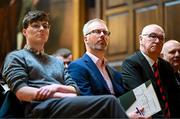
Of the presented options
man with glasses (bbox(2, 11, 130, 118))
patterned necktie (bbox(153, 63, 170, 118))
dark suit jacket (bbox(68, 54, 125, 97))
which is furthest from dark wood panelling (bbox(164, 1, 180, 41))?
man with glasses (bbox(2, 11, 130, 118))

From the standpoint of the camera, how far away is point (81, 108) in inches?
113

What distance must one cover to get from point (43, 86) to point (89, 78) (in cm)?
51

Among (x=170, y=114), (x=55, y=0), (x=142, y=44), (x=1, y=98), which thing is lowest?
(x=170, y=114)

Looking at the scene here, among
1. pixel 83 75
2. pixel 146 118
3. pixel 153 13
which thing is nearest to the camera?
pixel 146 118

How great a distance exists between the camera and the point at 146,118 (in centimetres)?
328

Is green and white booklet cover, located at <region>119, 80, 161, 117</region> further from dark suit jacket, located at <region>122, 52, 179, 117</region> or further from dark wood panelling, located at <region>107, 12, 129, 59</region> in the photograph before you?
dark wood panelling, located at <region>107, 12, 129, 59</region>

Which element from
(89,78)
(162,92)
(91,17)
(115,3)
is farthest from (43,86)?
(91,17)

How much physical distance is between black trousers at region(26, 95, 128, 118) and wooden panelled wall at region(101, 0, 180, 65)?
316cm

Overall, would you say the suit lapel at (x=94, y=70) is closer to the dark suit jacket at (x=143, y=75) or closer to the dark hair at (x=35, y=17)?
the dark suit jacket at (x=143, y=75)

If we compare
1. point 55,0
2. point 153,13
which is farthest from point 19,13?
point 153,13

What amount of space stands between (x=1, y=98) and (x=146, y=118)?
42.8 inches

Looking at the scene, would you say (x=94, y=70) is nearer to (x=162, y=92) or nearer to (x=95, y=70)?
(x=95, y=70)

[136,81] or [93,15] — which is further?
[93,15]

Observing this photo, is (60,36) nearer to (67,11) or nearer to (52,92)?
(67,11)
